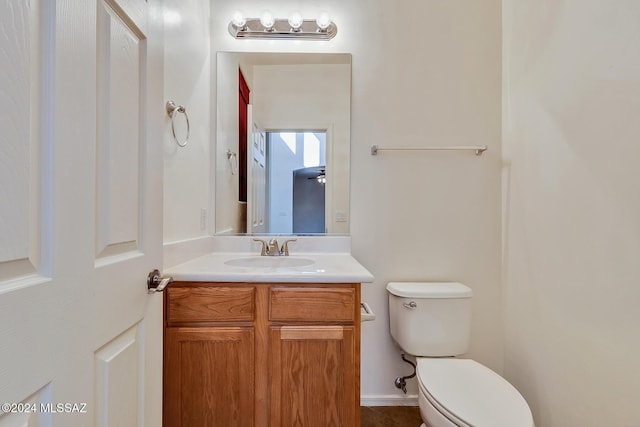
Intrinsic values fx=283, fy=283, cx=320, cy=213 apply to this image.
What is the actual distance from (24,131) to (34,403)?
0.42 meters

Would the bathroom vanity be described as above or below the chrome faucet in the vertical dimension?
below

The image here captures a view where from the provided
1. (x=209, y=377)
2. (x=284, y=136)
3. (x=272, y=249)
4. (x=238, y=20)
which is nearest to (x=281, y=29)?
(x=238, y=20)

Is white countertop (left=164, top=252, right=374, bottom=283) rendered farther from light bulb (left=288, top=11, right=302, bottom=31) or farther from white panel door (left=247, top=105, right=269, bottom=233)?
light bulb (left=288, top=11, right=302, bottom=31)

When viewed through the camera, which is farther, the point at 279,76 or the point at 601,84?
the point at 279,76

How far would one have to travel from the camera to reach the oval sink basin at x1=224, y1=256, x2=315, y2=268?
1.45 metres

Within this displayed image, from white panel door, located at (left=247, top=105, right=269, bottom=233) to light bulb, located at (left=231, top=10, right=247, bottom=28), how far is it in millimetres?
441

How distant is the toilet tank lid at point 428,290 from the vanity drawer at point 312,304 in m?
0.54

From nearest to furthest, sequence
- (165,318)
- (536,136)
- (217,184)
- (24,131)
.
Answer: (24,131)
(165,318)
(536,136)
(217,184)

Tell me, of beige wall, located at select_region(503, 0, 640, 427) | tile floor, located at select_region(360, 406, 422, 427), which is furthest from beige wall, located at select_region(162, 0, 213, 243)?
beige wall, located at select_region(503, 0, 640, 427)

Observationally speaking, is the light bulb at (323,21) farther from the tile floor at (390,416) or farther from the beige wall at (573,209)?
the tile floor at (390,416)

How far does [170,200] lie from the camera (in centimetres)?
117

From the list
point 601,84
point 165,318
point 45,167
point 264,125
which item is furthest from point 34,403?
point 601,84

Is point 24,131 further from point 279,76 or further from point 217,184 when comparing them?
point 279,76

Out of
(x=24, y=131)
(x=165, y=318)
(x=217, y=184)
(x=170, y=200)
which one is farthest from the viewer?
(x=217, y=184)
